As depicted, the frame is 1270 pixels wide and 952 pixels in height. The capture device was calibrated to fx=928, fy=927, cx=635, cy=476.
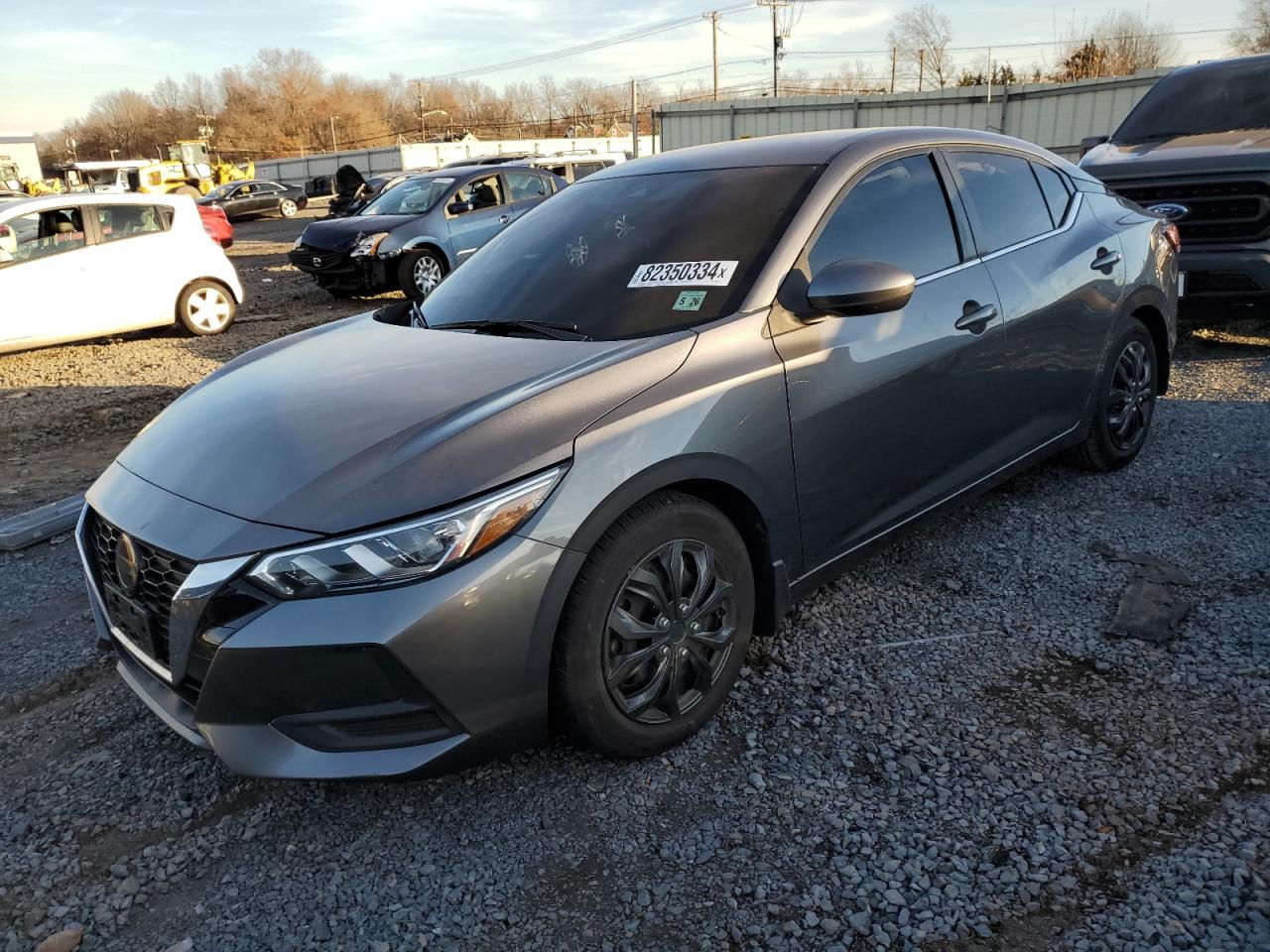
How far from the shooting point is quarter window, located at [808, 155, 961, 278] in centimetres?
306

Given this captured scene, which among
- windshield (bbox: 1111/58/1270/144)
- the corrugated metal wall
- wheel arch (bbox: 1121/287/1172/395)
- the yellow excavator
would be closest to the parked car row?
windshield (bbox: 1111/58/1270/144)

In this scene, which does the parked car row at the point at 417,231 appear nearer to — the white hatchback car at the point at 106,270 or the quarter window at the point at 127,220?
the white hatchback car at the point at 106,270

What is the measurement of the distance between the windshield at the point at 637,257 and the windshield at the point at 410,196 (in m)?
8.99

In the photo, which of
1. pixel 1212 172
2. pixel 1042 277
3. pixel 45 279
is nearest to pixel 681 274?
pixel 1042 277

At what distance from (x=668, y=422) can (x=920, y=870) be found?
4.14 ft

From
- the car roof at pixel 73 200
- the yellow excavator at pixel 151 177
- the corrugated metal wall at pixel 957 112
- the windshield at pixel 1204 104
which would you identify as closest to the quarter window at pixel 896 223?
the windshield at pixel 1204 104

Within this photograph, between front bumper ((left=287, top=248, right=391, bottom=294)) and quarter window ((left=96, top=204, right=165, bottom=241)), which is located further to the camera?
front bumper ((left=287, top=248, right=391, bottom=294))

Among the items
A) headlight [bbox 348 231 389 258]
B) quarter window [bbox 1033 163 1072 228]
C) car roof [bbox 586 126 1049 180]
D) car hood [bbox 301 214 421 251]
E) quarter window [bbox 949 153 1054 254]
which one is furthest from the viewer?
car hood [bbox 301 214 421 251]

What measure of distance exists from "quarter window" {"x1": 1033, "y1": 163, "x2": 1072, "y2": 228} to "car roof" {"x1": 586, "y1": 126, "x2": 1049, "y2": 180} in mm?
350

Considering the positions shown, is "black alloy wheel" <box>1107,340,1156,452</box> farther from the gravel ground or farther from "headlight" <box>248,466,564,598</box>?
"headlight" <box>248,466,564,598</box>

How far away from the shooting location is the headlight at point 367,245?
37.9 feet

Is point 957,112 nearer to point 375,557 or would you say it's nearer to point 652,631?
point 652,631

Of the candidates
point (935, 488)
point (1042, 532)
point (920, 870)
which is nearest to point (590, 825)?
point (920, 870)

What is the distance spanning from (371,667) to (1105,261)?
3.68 metres
